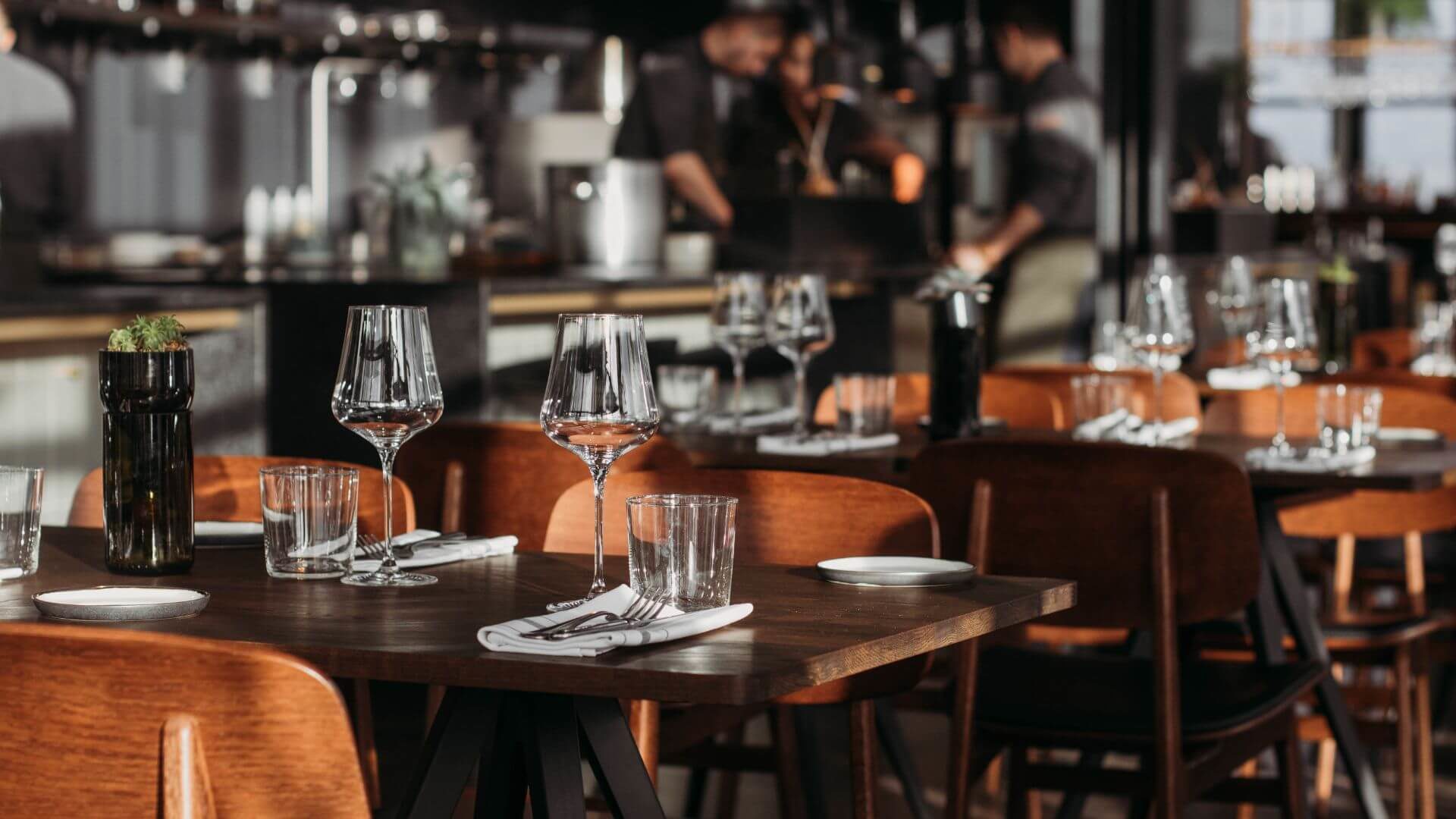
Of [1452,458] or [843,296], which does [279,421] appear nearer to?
[843,296]

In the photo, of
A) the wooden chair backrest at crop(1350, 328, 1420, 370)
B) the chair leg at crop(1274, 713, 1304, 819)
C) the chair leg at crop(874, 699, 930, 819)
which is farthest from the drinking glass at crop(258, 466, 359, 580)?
the wooden chair backrest at crop(1350, 328, 1420, 370)

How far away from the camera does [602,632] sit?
1478 millimetres

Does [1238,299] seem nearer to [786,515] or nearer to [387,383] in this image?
[786,515]

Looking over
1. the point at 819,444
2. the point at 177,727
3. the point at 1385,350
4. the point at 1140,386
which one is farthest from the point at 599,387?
the point at 1385,350

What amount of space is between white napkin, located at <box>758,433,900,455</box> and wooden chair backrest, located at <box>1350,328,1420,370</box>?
3.09 meters

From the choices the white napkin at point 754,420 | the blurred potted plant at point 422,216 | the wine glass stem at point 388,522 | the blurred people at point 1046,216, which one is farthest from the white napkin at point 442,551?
the blurred people at point 1046,216

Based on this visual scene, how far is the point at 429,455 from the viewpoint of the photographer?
110 inches

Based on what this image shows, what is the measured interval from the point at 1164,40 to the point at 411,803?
23.5 ft

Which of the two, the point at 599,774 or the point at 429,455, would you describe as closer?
the point at 599,774

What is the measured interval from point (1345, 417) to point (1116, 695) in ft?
2.30

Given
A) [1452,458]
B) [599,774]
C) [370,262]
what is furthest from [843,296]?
[599,774]

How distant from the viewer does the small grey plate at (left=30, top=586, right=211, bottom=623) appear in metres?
1.60

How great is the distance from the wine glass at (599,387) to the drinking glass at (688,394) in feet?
6.26

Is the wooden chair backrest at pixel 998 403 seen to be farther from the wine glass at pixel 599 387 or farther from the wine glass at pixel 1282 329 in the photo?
the wine glass at pixel 599 387
